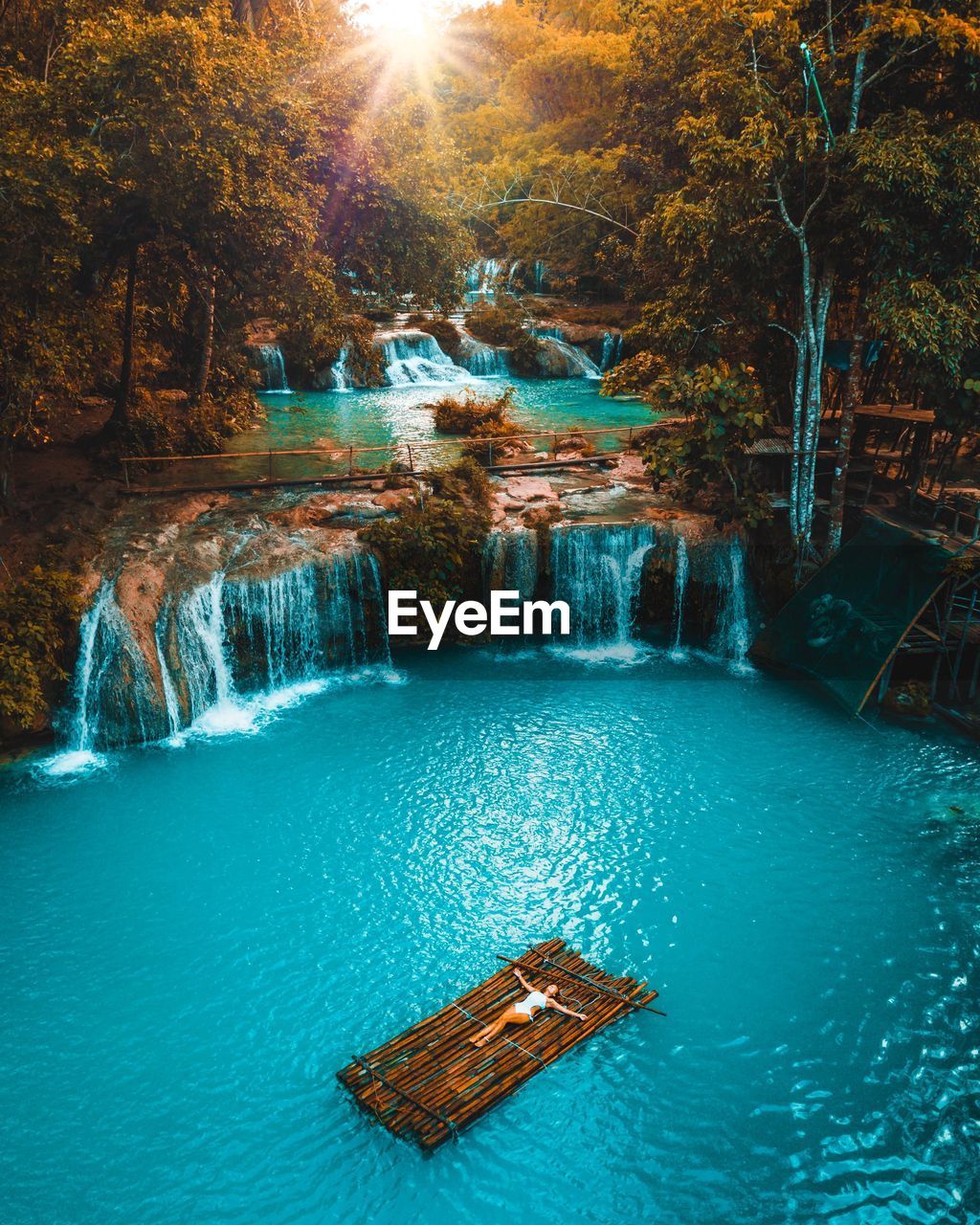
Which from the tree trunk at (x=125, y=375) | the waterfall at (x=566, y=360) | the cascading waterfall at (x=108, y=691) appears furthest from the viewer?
the waterfall at (x=566, y=360)

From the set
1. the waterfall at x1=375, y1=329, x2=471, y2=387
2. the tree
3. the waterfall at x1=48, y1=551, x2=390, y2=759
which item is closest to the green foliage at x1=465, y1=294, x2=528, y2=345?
the waterfall at x1=375, y1=329, x2=471, y2=387

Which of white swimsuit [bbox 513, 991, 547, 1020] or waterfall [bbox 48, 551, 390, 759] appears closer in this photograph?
white swimsuit [bbox 513, 991, 547, 1020]

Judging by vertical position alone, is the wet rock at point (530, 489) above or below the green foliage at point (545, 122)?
below

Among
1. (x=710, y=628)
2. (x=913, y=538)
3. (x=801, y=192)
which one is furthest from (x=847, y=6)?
(x=710, y=628)

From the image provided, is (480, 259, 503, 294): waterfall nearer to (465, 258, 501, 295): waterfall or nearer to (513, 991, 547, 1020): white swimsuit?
(465, 258, 501, 295): waterfall

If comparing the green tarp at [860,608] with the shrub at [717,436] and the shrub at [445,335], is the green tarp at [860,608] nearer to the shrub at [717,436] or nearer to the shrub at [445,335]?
the shrub at [717,436]

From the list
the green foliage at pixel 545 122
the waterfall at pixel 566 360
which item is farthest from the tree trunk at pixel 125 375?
the waterfall at pixel 566 360

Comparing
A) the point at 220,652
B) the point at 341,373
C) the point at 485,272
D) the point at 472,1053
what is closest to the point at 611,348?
the point at 485,272

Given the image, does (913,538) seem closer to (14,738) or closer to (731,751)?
(731,751)
